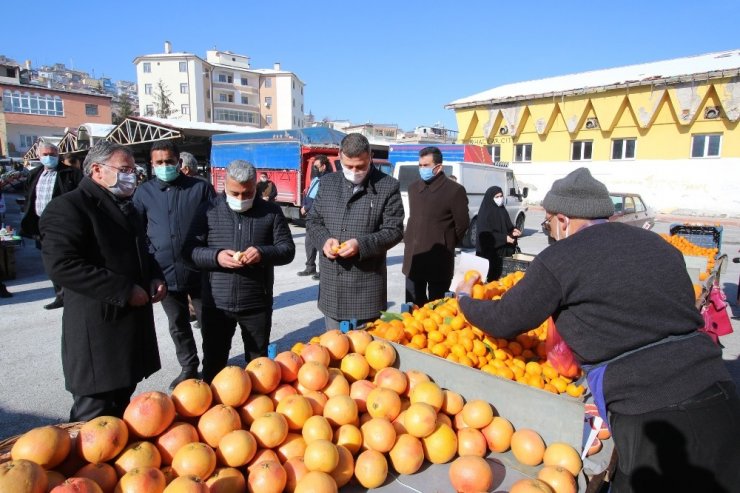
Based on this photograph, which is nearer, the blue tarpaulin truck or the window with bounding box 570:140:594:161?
the blue tarpaulin truck

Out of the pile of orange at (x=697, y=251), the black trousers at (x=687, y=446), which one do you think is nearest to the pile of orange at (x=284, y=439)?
the black trousers at (x=687, y=446)

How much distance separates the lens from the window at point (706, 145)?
61.6 feet

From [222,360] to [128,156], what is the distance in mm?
1550

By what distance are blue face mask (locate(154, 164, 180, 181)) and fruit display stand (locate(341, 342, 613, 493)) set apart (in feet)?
9.21

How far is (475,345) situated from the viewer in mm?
2449

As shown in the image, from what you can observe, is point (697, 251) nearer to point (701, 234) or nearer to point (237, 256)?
point (701, 234)

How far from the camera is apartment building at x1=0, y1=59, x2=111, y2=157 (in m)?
44.5

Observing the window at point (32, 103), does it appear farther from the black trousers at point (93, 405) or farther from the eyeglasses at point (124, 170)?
the black trousers at point (93, 405)

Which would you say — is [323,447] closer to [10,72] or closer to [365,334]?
[365,334]

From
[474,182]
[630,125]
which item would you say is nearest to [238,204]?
[474,182]

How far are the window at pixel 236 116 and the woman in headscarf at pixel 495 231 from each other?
6510 centimetres

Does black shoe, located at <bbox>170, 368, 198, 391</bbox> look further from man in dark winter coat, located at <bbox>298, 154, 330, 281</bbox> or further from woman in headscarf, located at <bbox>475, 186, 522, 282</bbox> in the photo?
woman in headscarf, located at <bbox>475, 186, 522, 282</bbox>

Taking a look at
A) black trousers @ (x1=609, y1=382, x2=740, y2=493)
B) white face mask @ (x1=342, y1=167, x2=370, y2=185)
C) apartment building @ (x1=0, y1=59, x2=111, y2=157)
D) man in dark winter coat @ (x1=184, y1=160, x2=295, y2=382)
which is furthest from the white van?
apartment building @ (x1=0, y1=59, x2=111, y2=157)

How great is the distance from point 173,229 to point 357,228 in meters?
1.65
